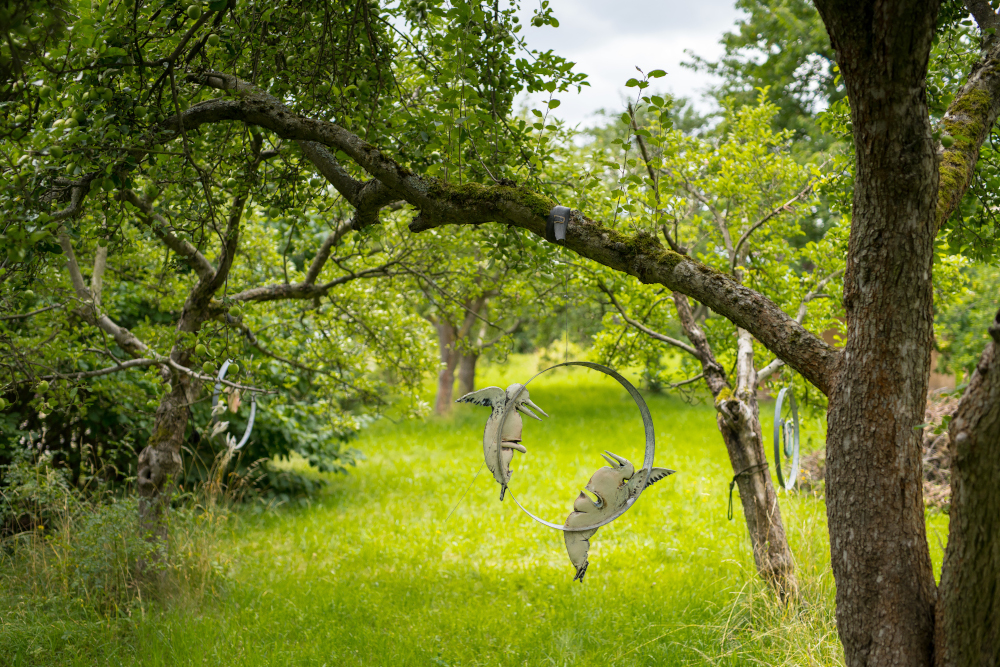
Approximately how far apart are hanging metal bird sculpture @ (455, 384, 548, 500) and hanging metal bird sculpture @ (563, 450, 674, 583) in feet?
1.15

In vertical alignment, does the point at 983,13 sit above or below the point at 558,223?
above

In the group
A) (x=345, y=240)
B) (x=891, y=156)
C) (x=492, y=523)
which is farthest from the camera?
(x=492, y=523)

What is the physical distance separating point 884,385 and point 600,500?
1.27 metres

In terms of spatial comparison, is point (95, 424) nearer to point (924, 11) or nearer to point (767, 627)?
point (767, 627)

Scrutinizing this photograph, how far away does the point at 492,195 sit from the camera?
10.0ft

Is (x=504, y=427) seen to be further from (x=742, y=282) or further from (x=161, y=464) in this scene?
(x=161, y=464)

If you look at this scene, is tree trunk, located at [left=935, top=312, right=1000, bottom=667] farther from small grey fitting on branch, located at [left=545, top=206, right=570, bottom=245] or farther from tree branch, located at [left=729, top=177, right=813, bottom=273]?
tree branch, located at [left=729, top=177, right=813, bottom=273]

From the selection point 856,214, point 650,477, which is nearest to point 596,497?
point 650,477

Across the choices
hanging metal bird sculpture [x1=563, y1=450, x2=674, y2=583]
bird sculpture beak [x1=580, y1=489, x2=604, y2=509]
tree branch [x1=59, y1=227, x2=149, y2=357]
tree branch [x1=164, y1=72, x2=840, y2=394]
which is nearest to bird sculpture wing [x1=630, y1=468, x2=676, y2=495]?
hanging metal bird sculpture [x1=563, y1=450, x2=674, y2=583]

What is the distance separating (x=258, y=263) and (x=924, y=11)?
20.8 feet

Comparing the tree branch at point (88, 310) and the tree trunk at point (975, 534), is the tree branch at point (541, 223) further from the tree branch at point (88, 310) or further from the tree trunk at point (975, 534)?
the tree branch at point (88, 310)

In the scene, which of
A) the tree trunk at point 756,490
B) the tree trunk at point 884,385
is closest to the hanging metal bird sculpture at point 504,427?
the tree trunk at point 884,385

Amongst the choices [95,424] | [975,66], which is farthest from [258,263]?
[975,66]

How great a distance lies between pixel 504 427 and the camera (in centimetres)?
306
